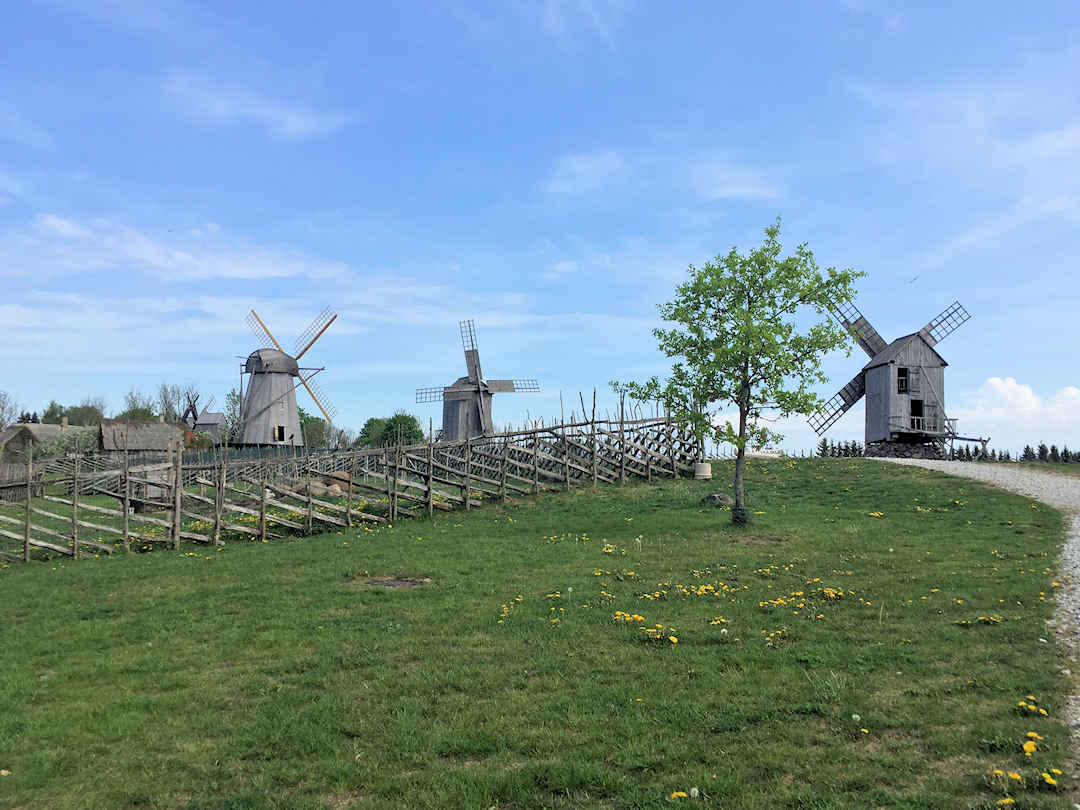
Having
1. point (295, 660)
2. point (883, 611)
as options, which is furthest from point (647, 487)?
point (295, 660)

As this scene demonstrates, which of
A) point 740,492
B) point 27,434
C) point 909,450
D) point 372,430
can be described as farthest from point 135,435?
point 909,450

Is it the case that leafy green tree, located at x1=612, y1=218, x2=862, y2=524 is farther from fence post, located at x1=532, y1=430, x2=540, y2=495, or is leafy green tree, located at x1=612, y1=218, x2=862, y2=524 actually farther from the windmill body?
the windmill body

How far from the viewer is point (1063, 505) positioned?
24141 mm

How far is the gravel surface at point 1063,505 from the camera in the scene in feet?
32.2

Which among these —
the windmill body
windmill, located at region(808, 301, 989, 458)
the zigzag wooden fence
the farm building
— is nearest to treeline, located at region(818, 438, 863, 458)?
windmill, located at region(808, 301, 989, 458)

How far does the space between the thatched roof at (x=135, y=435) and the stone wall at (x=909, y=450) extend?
55.3 m

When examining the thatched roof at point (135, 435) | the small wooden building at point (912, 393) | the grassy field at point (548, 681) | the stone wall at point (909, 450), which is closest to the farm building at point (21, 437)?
the thatched roof at point (135, 435)

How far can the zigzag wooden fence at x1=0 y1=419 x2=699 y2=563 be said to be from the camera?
22656 mm

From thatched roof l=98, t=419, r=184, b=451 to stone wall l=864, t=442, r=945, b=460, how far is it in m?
55.3

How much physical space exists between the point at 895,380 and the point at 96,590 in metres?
47.1

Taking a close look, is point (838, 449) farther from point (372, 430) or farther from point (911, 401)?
point (372, 430)

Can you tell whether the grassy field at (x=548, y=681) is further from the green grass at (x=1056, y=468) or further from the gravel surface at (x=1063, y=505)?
the green grass at (x=1056, y=468)

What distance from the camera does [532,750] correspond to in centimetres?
726

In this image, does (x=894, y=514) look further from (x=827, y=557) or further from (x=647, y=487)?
(x=647, y=487)
